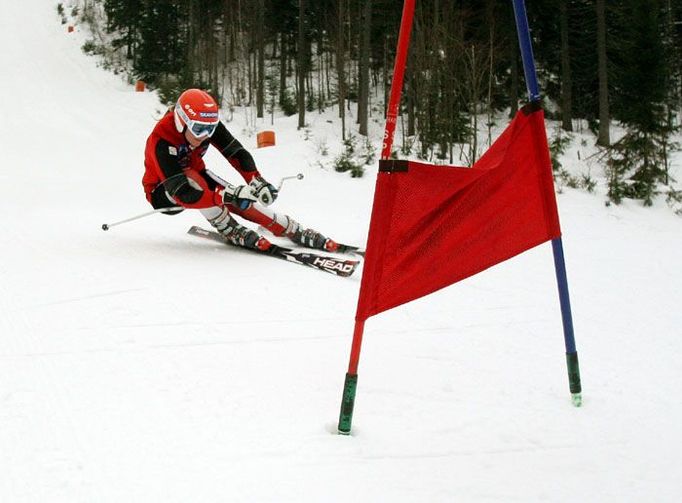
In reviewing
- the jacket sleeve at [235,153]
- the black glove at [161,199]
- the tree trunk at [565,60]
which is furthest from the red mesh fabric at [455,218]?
the tree trunk at [565,60]

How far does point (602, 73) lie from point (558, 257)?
18.9 m

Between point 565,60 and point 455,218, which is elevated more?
point 455,218

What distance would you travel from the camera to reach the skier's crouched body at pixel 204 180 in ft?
18.3

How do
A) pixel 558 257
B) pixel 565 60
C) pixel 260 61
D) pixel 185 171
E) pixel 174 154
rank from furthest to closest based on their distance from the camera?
pixel 260 61
pixel 565 60
pixel 185 171
pixel 174 154
pixel 558 257

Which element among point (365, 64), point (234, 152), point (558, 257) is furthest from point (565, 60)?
point (558, 257)

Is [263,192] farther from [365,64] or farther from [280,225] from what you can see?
[365,64]

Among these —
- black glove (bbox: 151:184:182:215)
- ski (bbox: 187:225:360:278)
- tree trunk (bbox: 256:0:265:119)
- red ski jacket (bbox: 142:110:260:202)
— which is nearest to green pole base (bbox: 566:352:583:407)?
ski (bbox: 187:225:360:278)

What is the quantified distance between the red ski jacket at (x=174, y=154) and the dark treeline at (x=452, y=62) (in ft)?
22.2

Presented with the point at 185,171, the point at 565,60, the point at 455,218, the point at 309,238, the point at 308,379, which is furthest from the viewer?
the point at 565,60

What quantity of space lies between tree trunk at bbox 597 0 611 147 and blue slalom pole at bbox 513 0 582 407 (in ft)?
58.3

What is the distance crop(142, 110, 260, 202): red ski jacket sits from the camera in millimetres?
5707

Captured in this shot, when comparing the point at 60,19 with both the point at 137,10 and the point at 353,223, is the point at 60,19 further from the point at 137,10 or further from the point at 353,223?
the point at 353,223

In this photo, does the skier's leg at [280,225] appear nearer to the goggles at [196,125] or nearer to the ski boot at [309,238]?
the ski boot at [309,238]

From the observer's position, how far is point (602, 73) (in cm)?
1919
